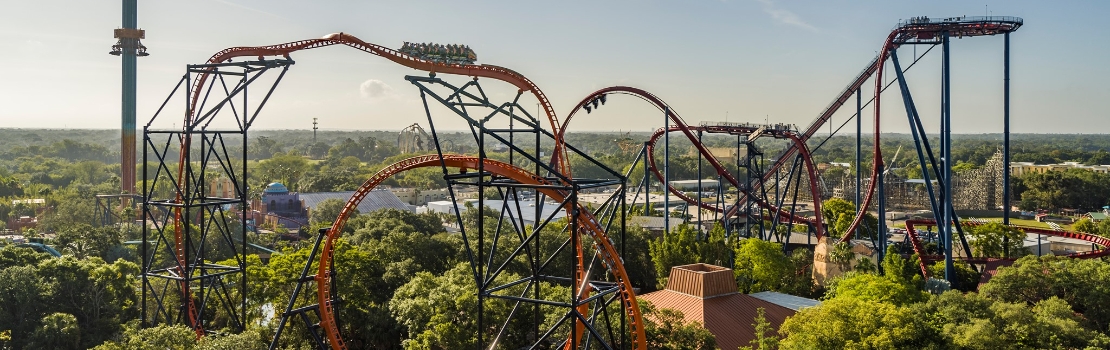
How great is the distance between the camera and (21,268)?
2194cm

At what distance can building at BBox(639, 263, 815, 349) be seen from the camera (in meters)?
21.4

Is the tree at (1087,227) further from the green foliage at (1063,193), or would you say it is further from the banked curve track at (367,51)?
the banked curve track at (367,51)

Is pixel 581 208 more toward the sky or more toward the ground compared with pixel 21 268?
more toward the sky

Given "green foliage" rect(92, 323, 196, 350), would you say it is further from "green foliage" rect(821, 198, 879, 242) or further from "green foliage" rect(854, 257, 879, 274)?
"green foliage" rect(821, 198, 879, 242)

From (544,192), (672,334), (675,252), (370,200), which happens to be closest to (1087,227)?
(675,252)

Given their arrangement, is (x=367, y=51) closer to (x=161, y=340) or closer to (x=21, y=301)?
(x=161, y=340)

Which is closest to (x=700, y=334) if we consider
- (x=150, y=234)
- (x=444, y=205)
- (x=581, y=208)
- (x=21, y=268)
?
(x=581, y=208)

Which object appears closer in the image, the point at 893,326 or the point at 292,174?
the point at 893,326

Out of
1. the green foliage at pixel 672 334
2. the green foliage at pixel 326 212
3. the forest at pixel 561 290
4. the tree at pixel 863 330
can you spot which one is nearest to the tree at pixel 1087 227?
the forest at pixel 561 290

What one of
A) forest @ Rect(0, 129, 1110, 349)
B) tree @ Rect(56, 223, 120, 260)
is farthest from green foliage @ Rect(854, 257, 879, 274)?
tree @ Rect(56, 223, 120, 260)

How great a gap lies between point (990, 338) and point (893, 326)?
181 cm

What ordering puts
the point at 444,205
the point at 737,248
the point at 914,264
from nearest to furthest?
the point at 914,264, the point at 737,248, the point at 444,205

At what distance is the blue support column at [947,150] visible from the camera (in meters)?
24.9

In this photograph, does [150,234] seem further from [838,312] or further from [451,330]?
[838,312]
